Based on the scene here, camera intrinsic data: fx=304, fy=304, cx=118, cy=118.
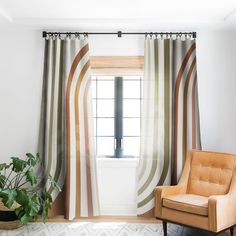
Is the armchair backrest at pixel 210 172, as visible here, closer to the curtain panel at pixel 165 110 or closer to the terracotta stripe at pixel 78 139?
the curtain panel at pixel 165 110

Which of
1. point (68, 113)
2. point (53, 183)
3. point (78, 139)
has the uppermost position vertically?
point (68, 113)

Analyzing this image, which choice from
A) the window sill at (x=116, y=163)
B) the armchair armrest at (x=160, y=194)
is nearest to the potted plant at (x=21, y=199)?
the window sill at (x=116, y=163)

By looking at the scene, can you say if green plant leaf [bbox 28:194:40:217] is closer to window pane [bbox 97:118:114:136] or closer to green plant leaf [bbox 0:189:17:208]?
green plant leaf [bbox 0:189:17:208]

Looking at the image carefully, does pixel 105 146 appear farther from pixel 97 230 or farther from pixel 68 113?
pixel 97 230

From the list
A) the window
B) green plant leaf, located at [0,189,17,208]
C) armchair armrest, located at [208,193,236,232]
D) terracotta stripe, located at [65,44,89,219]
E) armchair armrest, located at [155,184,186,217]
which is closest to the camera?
armchair armrest, located at [208,193,236,232]

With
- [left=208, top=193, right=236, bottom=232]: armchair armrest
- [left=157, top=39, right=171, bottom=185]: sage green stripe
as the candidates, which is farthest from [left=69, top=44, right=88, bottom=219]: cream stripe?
[left=208, top=193, right=236, bottom=232]: armchair armrest

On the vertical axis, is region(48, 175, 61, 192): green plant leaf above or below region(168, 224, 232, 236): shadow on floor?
above

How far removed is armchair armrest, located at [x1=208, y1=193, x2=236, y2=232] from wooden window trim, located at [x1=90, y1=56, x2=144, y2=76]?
1838 millimetres

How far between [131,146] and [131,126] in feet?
0.88

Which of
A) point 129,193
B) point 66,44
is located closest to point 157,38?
point 66,44

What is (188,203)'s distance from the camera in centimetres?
299

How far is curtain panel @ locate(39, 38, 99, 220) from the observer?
3.78 metres

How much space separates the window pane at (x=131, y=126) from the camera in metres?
4.09

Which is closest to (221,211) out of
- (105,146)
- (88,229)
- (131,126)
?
(88,229)
